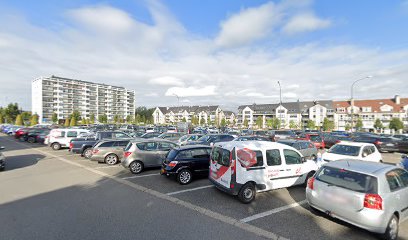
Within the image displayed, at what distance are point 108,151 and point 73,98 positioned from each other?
10829 cm

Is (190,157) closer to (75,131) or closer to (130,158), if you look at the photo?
(130,158)

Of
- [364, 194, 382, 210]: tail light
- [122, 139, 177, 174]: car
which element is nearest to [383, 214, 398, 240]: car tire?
[364, 194, 382, 210]: tail light

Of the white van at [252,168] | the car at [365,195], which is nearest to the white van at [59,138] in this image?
the white van at [252,168]

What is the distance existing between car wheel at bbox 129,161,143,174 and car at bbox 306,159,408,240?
7.11 m

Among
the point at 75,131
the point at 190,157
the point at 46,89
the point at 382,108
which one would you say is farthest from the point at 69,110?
the point at 382,108

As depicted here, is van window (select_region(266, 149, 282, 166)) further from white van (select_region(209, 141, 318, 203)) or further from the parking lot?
the parking lot

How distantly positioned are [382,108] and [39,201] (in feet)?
311

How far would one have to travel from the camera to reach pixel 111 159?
11.6m

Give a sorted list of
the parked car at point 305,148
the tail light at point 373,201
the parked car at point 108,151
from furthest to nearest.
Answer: the parked car at point 305,148
the parked car at point 108,151
the tail light at point 373,201

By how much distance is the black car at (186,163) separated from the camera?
774cm

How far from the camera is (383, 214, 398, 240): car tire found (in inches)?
158

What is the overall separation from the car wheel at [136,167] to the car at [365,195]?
711 centimetres

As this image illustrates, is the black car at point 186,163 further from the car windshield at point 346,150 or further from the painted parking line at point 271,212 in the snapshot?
the car windshield at point 346,150

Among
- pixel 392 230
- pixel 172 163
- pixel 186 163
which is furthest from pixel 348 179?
pixel 172 163
